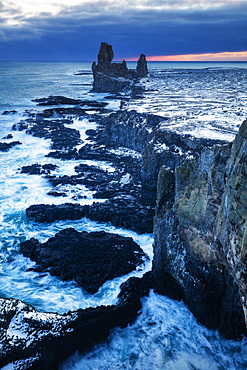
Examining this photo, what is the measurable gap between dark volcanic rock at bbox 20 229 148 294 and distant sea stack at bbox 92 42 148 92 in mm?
100403

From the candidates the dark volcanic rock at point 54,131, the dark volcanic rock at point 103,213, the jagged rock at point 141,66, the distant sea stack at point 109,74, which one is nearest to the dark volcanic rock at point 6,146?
the dark volcanic rock at point 54,131

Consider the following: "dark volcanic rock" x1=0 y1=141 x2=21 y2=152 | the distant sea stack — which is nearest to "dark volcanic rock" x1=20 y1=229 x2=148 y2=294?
"dark volcanic rock" x1=0 y1=141 x2=21 y2=152

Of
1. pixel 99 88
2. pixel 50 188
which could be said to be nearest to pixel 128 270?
pixel 50 188

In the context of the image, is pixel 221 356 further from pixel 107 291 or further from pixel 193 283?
pixel 107 291

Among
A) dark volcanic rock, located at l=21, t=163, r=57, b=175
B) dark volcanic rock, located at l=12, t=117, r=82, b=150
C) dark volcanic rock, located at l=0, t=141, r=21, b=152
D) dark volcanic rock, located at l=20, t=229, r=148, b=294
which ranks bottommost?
dark volcanic rock, located at l=20, t=229, r=148, b=294

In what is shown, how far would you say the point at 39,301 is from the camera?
58.3 ft

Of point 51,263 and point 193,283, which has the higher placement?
point 193,283

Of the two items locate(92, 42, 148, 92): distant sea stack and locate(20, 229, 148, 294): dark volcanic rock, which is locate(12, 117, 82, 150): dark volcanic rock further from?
locate(92, 42, 148, 92): distant sea stack

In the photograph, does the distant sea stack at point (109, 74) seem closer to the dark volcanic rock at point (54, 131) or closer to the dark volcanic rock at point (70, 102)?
the dark volcanic rock at point (70, 102)

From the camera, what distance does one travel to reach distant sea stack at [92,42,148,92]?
120562mm

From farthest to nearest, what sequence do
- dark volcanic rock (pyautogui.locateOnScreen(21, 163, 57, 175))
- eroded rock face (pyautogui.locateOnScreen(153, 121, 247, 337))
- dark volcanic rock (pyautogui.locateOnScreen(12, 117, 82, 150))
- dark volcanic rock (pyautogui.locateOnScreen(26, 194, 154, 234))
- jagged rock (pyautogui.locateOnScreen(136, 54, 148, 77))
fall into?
1. jagged rock (pyautogui.locateOnScreen(136, 54, 148, 77))
2. dark volcanic rock (pyautogui.locateOnScreen(12, 117, 82, 150))
3. dark volcanic rock (pyautogui.locateOnScreen(21, 163, 57, 175))
4. dark volcanic rock (pyautogui.locateOnScreen(26, 194, 154, 234))
5. eroded rock face (pyautogui.locateOnScreen(153, 121, 247, 337))

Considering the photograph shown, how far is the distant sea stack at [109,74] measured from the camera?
12056 cm

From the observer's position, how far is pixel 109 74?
131125mm

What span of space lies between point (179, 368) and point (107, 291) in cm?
627
